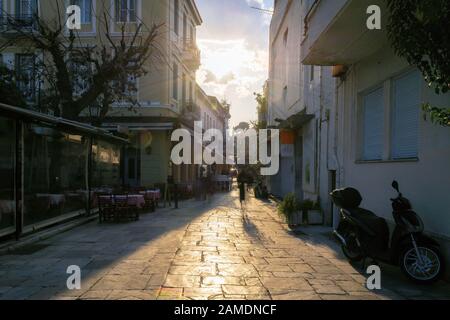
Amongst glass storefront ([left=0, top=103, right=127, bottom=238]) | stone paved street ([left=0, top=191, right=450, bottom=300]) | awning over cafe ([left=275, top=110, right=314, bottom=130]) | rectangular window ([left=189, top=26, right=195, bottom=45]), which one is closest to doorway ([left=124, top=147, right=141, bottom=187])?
glass storefront ([left=0, top=103, right=127, bottom=238])

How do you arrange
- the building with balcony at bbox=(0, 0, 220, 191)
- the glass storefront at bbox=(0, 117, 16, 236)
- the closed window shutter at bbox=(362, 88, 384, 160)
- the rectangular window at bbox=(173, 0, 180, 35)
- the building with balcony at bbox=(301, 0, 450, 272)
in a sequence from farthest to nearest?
the rectangular window at bbox=(173, 0, 180, 35), the building with balcony at bbox=(0, 0, 220, 191), the closed window shutter at bbox=(362, 88, 384, 160), the glass storefront at bbox=(0, 117, 16, 236), the building with balcony at bbox=(301, 0, 450, 272)

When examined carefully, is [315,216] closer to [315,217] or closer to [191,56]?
[315,217]

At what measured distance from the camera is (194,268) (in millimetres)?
6613

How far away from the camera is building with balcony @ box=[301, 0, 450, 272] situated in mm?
6344

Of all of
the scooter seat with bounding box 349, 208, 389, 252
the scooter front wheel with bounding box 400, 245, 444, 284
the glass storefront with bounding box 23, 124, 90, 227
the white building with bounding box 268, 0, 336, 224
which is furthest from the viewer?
the white building with bounding box 268, 0, 336, 224

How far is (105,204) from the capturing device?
41.8ft

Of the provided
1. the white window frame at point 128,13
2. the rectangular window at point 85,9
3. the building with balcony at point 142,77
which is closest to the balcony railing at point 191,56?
the building with balcony at point 142,77

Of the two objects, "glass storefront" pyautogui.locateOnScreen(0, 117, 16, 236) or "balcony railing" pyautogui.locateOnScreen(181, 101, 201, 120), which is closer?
"glass storefront" pyautogui.locateOnScreen(0, 117, 16, 236)

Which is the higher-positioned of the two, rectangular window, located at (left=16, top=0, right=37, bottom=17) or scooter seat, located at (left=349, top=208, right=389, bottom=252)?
rectangular window, located at (left=16, top=0, right=37, bottom=17)

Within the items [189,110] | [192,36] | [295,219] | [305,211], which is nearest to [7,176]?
[295,219]

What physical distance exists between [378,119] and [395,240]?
338cm

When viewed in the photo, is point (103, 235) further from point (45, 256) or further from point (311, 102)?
point (311, 102)

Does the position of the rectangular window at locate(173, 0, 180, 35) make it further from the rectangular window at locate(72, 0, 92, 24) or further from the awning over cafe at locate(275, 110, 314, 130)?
the awning over cafe at locate(275, 110, 314, 130)

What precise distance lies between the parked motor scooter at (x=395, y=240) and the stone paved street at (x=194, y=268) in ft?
0.82
